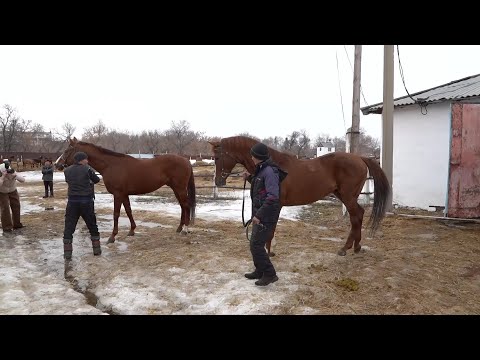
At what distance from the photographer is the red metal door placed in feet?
23.8

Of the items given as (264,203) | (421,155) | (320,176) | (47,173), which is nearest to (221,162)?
(320,176)

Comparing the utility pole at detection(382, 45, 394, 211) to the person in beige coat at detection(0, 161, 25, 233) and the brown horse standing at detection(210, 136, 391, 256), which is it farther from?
the person in beige coat at detection(0, 161, 25, 233)

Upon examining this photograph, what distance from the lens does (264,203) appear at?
3.85 meters

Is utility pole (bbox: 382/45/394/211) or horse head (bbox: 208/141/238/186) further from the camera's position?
utility pole (bbox: 382/45/394/211)

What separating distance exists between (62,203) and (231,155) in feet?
27.9

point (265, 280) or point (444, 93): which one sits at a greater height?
point (444, 93)

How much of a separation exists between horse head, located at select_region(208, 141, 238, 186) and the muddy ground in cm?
129

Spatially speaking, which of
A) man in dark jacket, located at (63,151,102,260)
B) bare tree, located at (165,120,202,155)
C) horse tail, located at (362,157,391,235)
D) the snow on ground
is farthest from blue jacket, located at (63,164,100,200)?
bare tree, located at (165,120,202,155)

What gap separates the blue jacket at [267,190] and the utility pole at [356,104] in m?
5.18

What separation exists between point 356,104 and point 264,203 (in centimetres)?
579

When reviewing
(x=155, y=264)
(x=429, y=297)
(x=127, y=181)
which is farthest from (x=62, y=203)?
(x=429, y=297)

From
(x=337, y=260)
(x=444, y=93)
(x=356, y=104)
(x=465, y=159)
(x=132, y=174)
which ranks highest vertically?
(x=444, y=93)

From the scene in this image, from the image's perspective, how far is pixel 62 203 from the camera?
1130cm

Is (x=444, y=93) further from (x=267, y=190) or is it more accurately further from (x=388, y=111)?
(x=267, y=190)
